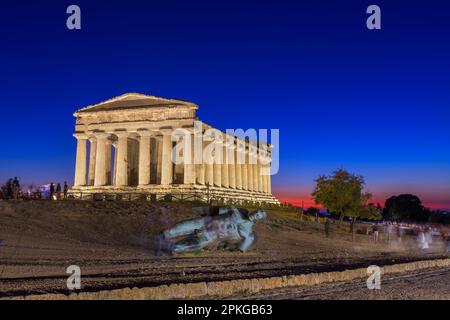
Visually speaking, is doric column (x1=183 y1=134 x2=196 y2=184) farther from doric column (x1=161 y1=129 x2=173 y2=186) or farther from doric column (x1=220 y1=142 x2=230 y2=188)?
doric column (x1=220 y1=142 x2=230 y2=188)

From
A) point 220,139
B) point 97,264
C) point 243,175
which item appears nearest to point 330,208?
point 220,139

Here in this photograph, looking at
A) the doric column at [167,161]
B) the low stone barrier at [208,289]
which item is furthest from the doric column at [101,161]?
the low stone barrier at [208,289]

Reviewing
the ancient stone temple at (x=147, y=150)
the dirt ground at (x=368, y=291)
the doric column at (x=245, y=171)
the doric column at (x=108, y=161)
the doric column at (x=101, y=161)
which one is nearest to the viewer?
the dirt ground at (x=368, y=291)

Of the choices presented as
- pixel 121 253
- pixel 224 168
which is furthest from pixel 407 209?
pixel 121 253

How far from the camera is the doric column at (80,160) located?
6769 centimetres

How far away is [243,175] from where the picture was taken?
3462 inches

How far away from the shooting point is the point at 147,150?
65.1 metres

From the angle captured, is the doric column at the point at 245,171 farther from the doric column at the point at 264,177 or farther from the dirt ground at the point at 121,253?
the dirt ground at the point at 121,253

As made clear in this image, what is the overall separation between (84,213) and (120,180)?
27.4m

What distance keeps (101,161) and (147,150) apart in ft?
21.2

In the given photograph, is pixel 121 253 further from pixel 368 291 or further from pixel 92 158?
pixel 92 158

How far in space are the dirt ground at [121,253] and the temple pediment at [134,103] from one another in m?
19.8
